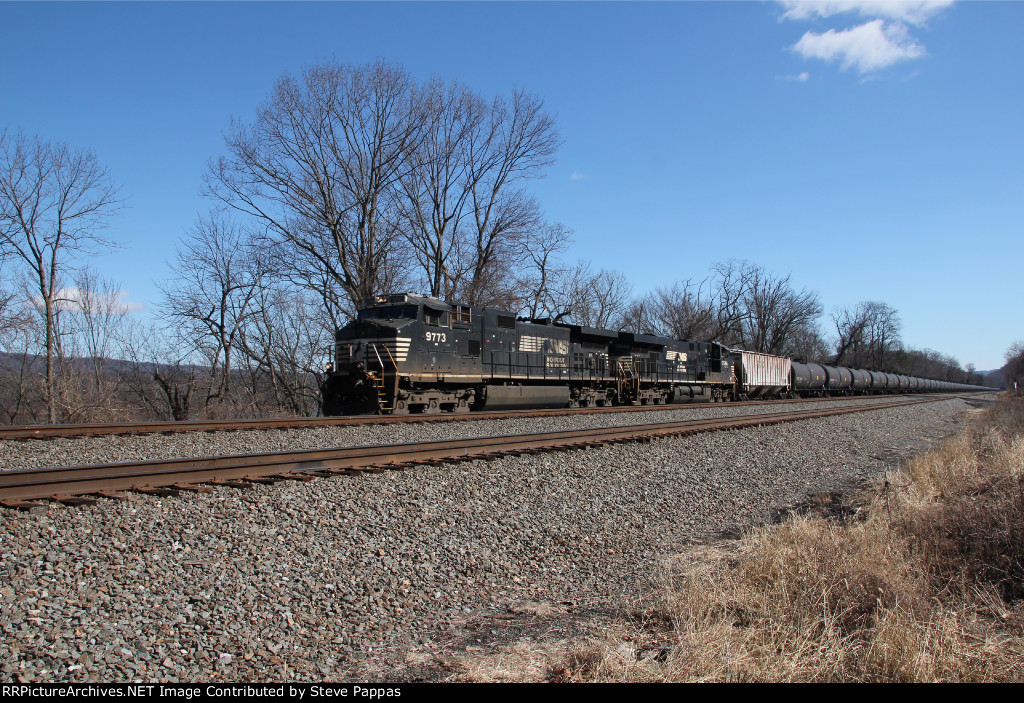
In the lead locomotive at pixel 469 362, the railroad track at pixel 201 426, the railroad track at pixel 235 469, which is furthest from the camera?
the lead locomotive at pixel 469 362

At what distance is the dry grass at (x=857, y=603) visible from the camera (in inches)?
129

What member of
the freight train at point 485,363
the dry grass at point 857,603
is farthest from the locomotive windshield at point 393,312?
the dry grass at point 857,603

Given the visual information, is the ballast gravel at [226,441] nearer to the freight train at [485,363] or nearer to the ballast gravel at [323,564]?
the freight train at [485,363]

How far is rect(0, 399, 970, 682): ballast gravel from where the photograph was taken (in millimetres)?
3518

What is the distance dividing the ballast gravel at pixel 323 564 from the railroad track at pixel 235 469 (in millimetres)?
230

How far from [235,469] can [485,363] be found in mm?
11670

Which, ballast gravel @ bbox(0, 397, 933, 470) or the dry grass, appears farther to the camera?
ballast gravel @ bbox(0, 397, 933, 470)

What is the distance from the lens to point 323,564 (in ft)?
15.8

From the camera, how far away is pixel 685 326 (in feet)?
192

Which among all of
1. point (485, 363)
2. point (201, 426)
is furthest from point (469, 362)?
point (201, 426)

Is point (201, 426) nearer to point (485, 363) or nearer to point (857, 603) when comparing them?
point (485, 363)

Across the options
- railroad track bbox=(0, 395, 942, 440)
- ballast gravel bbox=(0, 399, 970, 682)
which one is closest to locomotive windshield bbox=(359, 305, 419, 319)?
railroad track bbox=(0, 395, 942, 440)

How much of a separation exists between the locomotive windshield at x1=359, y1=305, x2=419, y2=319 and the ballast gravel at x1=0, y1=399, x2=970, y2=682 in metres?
8.21

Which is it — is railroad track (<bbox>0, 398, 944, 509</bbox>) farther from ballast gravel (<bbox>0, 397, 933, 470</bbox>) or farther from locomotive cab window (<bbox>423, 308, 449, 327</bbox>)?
locomotive cab window (<bbox>423, 308, 449, 327</bbox>)
